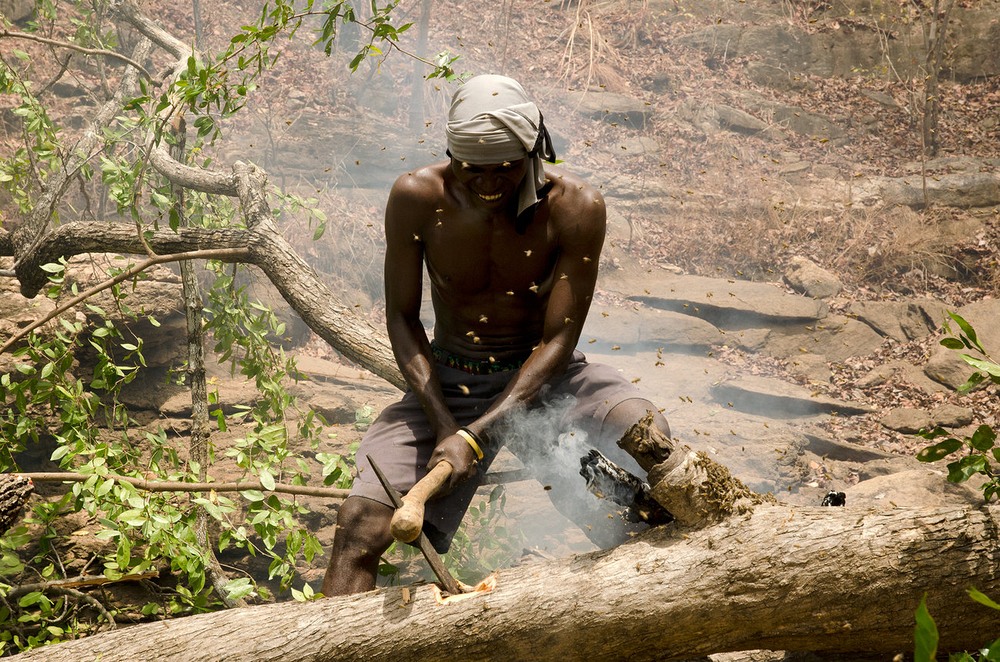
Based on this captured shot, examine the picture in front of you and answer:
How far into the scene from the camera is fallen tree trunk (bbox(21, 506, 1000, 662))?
1.94 m

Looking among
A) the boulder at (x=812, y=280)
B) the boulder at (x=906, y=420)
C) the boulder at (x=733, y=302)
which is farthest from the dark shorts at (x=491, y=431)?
the boulder at (x=812, y=280)

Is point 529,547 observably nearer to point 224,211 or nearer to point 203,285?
point 224,211

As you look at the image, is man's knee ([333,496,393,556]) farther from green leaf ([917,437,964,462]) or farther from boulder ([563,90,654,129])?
boulder ([563,90,654,129])

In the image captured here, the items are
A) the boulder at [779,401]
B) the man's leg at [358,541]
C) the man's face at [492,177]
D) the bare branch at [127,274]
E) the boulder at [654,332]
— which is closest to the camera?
the man's leg at [358,541]

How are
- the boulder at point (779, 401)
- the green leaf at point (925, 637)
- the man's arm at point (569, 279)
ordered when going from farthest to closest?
the boulder at point (779, 401)
the man's arm at point (569, 279)
the green leaf at point (925, 637)

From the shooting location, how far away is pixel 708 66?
10781 mm

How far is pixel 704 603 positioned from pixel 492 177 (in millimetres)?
1399

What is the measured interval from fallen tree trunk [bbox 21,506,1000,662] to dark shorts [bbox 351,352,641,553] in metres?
0.47

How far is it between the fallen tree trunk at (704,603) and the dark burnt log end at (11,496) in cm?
62

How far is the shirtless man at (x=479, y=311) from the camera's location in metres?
2.47

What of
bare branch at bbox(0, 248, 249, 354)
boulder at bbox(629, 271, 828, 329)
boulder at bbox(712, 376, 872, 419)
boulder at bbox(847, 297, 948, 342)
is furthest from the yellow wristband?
boulder at bbox(847, 297, 948, 342)

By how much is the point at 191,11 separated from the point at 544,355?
30.8 feet

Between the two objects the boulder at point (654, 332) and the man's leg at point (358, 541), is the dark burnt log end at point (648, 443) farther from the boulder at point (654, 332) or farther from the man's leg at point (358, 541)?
the boulder at point (654, 332)

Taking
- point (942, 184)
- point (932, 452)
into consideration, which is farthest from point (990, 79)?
point (932, 452)
